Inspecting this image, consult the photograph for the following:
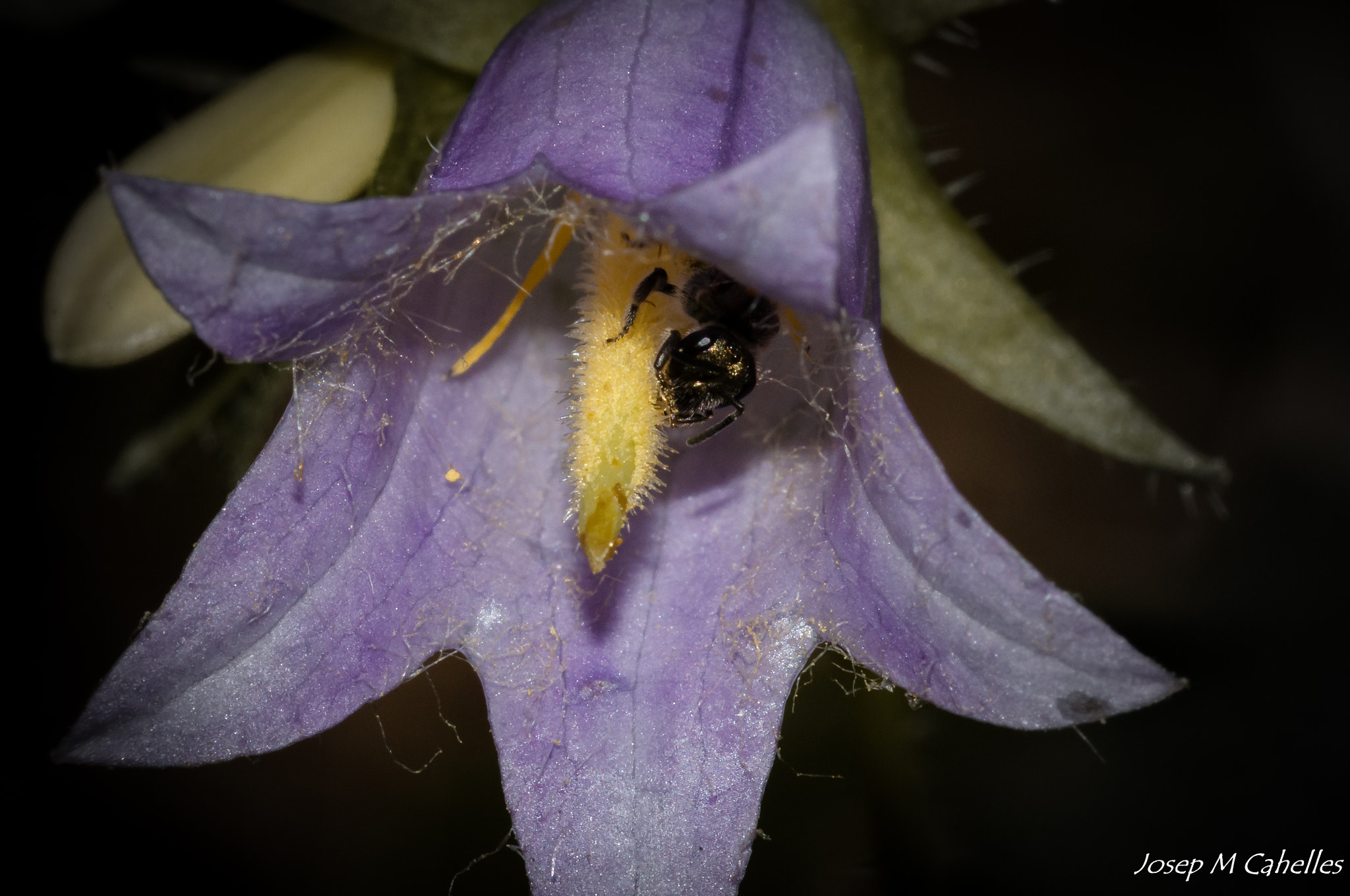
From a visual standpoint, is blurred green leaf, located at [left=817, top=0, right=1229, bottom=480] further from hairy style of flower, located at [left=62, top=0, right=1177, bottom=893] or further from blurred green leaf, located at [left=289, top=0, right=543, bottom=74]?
blurred green leaf, located at [left=289, top=0, right=543, bottom=74]

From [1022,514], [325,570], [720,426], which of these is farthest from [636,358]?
[1022,514]

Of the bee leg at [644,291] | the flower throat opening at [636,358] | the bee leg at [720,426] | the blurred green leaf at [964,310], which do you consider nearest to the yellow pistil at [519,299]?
the flower throat opening at [636,358]

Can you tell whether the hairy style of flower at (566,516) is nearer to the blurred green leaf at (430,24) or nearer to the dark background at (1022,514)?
the blurred green leaf at (430,24)

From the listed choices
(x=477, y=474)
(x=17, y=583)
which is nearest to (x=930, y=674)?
(x=477, y=474)

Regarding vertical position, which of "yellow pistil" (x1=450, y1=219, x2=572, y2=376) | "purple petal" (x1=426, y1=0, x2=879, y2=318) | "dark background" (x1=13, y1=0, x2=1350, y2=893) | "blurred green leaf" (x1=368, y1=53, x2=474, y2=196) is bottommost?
"dark background" (x1=13, y1=0, x2=1350, y2=893)

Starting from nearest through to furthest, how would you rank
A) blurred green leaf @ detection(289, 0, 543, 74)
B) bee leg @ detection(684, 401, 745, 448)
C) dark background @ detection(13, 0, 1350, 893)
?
bee leg @ detection(684, 401, 745, 448) < blurred green leaf @ detection(289, 0, 543, 74) < dark background @ detection(13, 0, 1350, 893)

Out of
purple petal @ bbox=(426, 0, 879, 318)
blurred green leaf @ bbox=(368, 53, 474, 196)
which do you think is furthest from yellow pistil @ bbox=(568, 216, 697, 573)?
blurred green leaf @ bbox=(368, 53, 474, 196)

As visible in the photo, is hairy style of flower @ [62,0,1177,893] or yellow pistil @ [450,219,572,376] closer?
hairy style of flower @ [62,0,1177,893]
